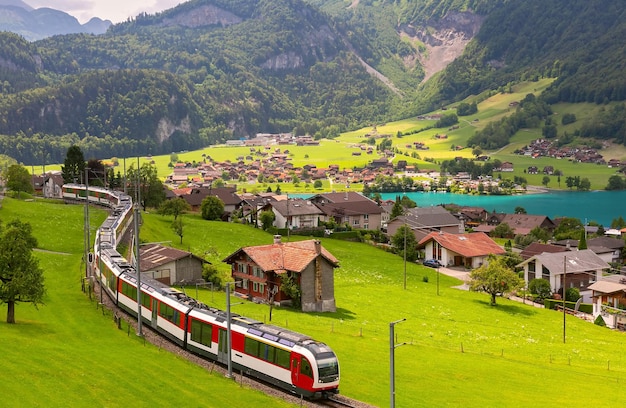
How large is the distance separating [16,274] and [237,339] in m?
11.7

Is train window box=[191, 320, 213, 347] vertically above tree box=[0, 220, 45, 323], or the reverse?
tree box=[0, 220, 45, 323]

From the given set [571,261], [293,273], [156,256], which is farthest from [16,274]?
[571,261]

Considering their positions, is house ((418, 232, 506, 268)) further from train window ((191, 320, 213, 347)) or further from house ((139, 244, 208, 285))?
train window ((191, 320, 213, 347))

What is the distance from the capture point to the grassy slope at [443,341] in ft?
104

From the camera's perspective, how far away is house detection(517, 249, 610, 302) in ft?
254

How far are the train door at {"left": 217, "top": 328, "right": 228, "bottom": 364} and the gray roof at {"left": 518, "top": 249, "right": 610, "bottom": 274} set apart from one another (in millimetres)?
54065

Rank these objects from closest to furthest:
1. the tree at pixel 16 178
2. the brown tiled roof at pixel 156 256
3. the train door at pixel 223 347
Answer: the train door at pixel 223 347
the brown tiled roof at pixel 156 256
the tree at pixel 16 178

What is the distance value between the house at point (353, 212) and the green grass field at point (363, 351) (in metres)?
40.0

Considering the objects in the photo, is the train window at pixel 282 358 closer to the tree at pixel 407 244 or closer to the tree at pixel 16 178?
the tree at pixel 407 244

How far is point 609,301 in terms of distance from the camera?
226ft

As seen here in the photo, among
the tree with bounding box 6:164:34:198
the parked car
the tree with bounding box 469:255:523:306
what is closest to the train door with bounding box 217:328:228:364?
the tree with bounding box 469:255:523:306

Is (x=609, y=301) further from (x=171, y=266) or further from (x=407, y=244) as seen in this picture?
(x=171, y=266)

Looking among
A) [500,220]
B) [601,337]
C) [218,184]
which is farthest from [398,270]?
[218,184]

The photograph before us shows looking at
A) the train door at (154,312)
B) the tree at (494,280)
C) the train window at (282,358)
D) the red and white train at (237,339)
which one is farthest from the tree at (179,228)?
the train window at (282,358)
